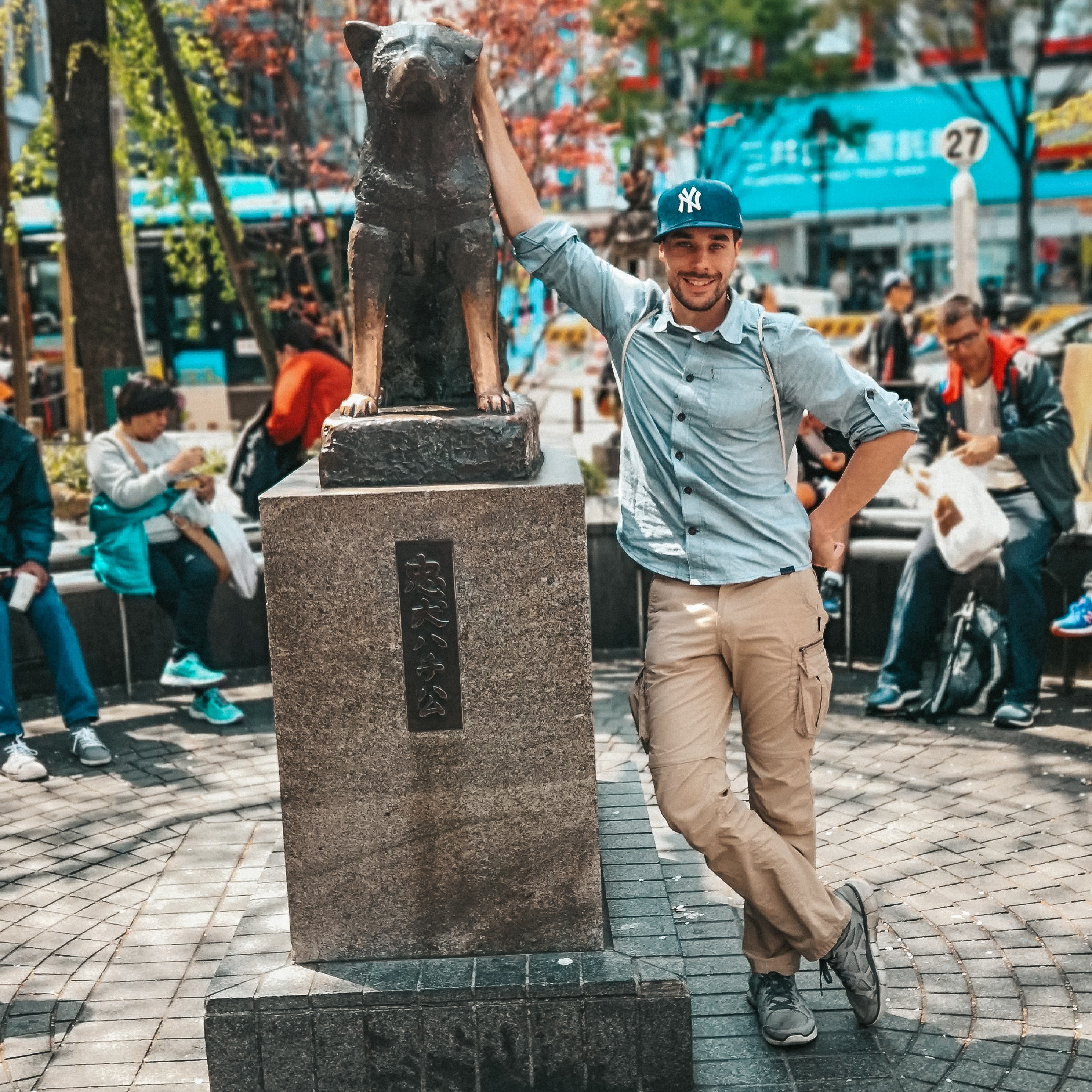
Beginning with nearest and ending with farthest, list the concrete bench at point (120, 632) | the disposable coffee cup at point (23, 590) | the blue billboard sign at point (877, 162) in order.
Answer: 1. the disposable coffee cup at point (23, 590)
2. the concrete bench at point (120, 632)
3. the blue billboard sign at point (877, 162)

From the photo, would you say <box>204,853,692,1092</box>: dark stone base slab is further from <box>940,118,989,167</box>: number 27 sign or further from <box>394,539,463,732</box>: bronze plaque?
<box>940,118,989,167</box>: number 27 sign

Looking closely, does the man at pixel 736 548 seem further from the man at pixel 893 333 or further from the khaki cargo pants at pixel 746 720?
the man at pixel 893 333

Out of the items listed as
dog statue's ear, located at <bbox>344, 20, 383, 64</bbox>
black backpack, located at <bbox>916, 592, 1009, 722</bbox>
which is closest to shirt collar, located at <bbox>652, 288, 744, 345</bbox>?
dog statue's ear, located at <bbox>344, 20, 383, 64</bbox>

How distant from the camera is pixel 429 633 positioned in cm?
348

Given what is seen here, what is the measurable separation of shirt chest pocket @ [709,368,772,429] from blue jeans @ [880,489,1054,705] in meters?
3.41

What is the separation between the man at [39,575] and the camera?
21.1 ft

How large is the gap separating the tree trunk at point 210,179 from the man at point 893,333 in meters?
5.78

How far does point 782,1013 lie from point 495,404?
1.81 meters

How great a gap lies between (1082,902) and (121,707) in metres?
4.87

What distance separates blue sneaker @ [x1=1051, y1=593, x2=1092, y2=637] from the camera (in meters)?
6.52

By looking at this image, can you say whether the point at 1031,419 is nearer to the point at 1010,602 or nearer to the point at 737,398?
the point at 1010,602

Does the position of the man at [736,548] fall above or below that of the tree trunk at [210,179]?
below

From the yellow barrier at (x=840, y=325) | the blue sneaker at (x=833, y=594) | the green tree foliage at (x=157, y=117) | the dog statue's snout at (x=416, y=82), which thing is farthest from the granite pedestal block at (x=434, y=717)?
Result: the yellow barrier at (x=840, y=325)

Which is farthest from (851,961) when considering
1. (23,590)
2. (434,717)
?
(23,590)
